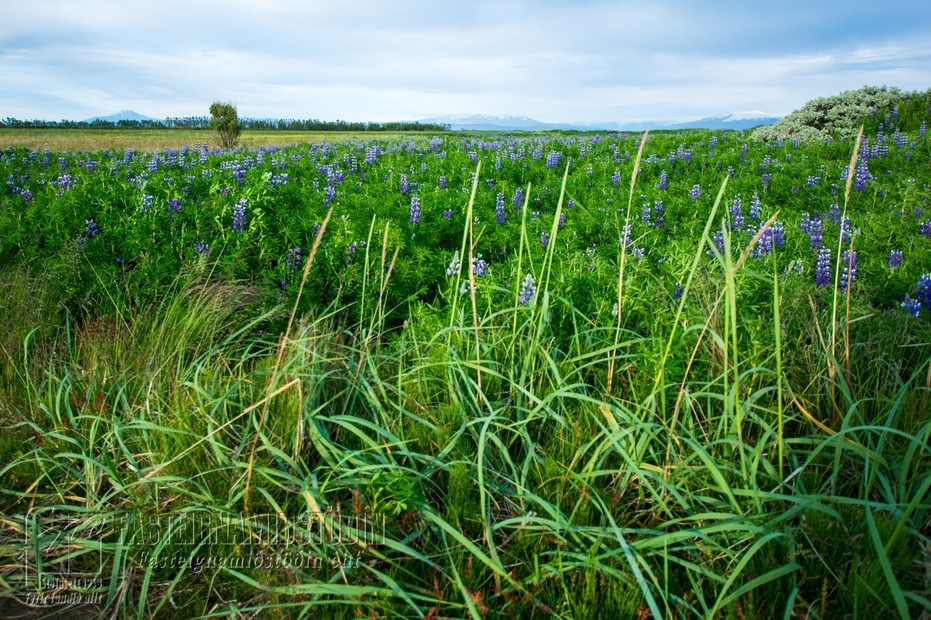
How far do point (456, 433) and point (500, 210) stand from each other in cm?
424

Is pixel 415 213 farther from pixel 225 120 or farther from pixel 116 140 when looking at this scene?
pixel 116 140

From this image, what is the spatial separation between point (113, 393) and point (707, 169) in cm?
929

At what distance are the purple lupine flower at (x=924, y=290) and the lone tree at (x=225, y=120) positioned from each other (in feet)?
84.8

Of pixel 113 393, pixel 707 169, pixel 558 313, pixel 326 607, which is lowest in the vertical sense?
pixel 326 607

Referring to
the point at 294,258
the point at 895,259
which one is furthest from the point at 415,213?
the point at 895,259

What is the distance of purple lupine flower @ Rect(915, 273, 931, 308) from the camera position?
398cm

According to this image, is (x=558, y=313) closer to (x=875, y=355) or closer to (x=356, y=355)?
(x=356, y=355)

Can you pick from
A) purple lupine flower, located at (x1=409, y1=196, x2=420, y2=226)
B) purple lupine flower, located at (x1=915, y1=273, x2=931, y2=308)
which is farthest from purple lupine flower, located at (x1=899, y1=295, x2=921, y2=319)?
purple lupine flower, located at (x1=409, y1=196, x2=420, y2=226)

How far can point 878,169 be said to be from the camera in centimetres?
955

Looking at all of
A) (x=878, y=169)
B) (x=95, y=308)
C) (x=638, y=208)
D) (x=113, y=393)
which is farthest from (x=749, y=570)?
(x=878, y=169)

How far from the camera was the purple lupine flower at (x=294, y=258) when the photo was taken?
455cm

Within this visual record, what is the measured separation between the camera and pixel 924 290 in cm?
401

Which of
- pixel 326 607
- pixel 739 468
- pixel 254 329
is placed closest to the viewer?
pixel 326 607

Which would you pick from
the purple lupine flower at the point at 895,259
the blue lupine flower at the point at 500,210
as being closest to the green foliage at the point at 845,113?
the purple lupine flower at the point at 895,259
